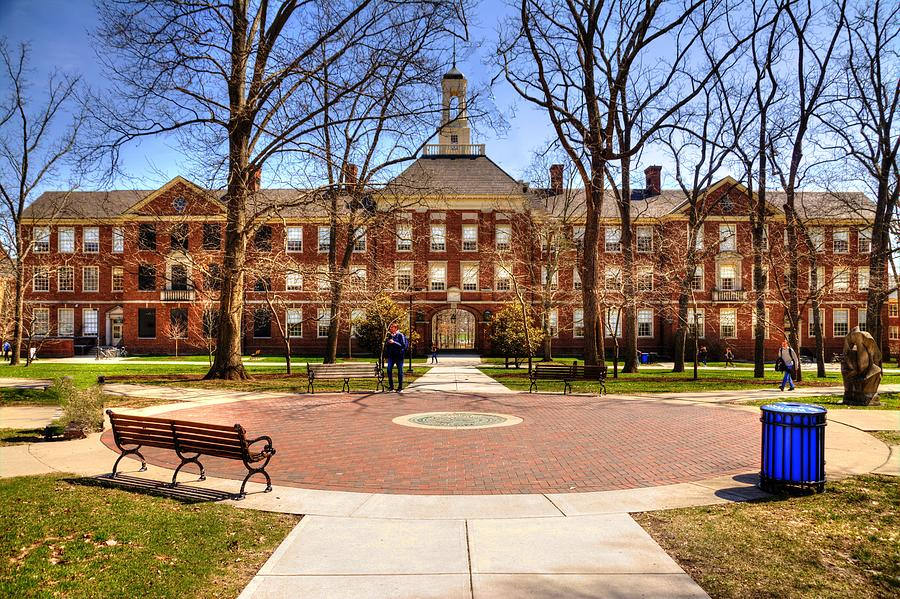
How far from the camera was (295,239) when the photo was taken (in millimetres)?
46781

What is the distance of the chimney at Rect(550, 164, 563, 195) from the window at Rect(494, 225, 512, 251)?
4.23 m

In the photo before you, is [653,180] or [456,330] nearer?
[456,330]

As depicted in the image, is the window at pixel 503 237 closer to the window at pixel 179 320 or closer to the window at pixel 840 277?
the window at pixel 840 277

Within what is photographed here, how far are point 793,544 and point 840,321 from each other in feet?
166

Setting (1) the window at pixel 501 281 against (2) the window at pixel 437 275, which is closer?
(1) the window at pixel 501 281

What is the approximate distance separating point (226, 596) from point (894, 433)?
39.2ft

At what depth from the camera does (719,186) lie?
45.9 m

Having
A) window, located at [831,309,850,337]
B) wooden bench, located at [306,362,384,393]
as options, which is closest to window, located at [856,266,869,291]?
window, located at [831,309,850,337]

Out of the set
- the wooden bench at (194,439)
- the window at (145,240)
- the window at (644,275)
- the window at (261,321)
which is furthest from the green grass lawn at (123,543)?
the window at (261,321)

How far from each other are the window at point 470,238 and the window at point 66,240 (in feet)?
103

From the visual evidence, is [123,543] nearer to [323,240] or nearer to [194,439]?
[194,439]

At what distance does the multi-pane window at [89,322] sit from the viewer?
4831cm

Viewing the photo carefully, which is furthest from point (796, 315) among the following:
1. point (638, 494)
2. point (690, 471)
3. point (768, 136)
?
→ point (638, 494)

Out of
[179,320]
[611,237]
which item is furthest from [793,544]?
[179,320]
